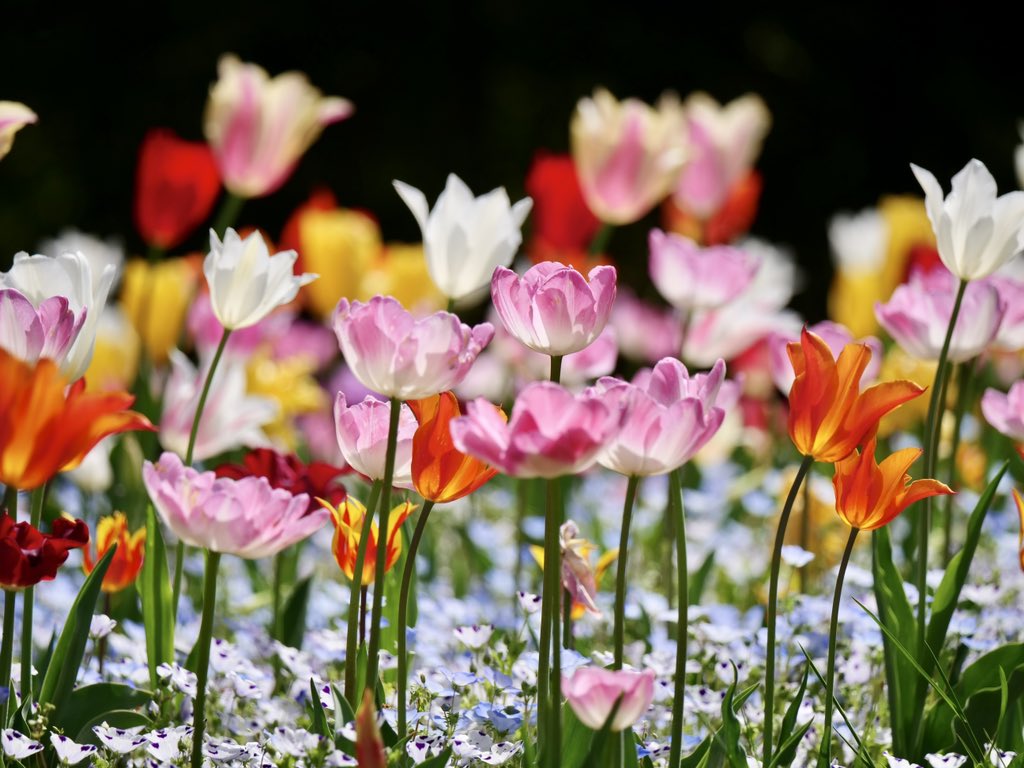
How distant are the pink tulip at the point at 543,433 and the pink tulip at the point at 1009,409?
74cm

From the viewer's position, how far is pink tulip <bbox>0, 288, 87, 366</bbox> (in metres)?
1.20

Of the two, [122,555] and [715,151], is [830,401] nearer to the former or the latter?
[122,555]

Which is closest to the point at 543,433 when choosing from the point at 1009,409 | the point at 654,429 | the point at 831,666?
the point at 654,429

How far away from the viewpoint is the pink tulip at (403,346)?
1146 mm

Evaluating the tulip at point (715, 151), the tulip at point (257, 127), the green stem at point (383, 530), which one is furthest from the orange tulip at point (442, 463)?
the tulip at point (715, 151)

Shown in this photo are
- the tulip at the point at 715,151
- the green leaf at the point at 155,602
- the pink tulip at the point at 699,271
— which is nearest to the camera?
the green leaf at the point at 155,602

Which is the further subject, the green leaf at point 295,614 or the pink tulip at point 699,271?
the pink tulip at point 699,271

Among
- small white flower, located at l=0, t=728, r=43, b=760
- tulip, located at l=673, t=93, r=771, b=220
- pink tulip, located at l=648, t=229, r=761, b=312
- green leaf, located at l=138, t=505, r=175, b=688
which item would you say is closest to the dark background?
tulip, located at l=673, t=93, r=771, b=220

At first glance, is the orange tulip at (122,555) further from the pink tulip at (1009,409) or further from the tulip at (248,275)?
the pink tulip at (1009,409)

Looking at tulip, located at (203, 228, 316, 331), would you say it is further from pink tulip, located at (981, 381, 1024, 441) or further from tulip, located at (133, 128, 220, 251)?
tulip, located at (133, 128, 220, 251)

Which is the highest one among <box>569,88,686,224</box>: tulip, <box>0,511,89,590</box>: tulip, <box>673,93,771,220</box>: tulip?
<box>673,93,771,220</box>: tulip

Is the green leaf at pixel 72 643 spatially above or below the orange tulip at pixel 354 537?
below

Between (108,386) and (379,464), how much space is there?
1.83 m

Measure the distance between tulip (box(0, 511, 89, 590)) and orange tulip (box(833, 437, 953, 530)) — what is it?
723mm
